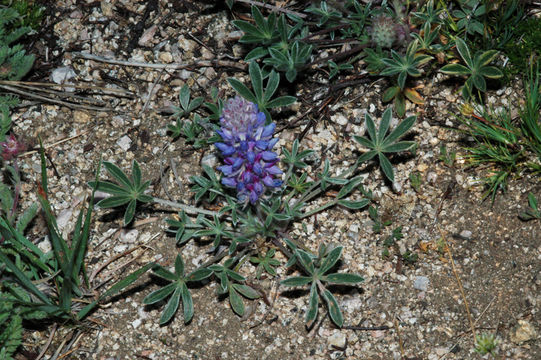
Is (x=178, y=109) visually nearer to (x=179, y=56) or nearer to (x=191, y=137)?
(x=191, y=137)

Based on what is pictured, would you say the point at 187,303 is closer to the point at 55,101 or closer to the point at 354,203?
the point at 354,203

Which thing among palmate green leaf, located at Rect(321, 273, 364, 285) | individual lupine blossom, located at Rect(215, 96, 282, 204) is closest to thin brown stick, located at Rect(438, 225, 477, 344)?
palmate green leaf, located at Rect(321, 273, 364, 285)

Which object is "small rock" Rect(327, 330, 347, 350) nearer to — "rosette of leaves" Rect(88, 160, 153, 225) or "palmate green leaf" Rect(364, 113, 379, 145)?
"palmate green leaf" Rect(364, 113, 379, 145)

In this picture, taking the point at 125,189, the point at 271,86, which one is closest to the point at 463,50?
the point at 271,86

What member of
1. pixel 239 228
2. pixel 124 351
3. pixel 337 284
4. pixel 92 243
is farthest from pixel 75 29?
pixel 337 284

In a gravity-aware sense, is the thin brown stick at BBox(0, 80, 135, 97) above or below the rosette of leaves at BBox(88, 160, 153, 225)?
above

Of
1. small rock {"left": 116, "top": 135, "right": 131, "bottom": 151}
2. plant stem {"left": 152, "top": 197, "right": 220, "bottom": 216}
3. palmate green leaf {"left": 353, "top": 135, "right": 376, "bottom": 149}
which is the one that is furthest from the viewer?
small rock {"left": 116, "top": 135, "right": 131, "bottom": 151}

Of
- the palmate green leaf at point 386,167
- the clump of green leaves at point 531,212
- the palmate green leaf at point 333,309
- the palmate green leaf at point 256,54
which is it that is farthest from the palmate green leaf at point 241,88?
the clump of green leaves at point 531,212
